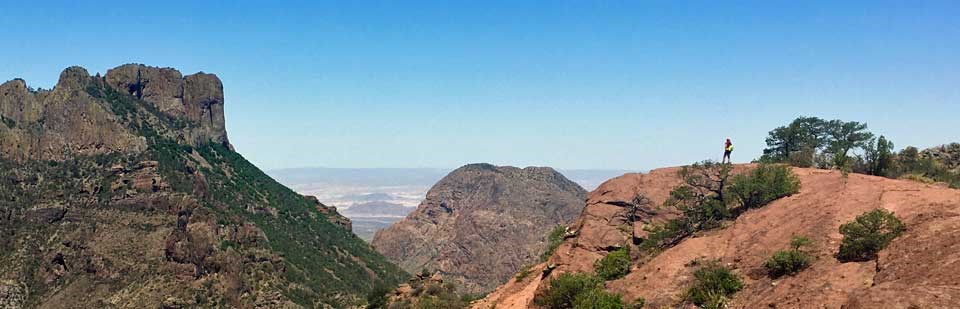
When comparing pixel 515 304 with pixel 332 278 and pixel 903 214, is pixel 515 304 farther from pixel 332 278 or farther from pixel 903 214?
pixel 332 278

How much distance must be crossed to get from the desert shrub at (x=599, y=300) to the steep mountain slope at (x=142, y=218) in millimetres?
77021

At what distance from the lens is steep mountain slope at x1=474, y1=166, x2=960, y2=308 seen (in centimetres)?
1766

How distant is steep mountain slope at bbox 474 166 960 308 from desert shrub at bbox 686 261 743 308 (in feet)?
1.84

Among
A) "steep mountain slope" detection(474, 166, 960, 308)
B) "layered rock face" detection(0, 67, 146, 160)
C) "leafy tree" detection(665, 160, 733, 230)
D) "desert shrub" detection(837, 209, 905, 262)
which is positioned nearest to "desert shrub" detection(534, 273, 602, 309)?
"steep mountain slope" detection(474, 166, 960, 308)

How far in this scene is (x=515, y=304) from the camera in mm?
42438

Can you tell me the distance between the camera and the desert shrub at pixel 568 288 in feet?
104

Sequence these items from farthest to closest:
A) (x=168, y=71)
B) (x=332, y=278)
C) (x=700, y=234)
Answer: (x=168, y=71)
(x=332, y=278)
(x=700, y=234)

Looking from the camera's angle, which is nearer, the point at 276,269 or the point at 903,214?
the point at 903,214

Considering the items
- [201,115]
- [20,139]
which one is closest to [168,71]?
[201,115]

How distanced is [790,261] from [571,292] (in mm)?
11740

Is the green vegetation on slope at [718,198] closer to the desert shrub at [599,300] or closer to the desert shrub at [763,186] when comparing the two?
the desert shrub at [763,186]

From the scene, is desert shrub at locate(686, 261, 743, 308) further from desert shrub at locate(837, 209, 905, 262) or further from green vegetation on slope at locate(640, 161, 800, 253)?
green vegetation on slope at locate(640, 161, 800, 253)

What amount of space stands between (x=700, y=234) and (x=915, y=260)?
14969 mm

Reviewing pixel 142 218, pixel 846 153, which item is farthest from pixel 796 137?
pixel 142 218
